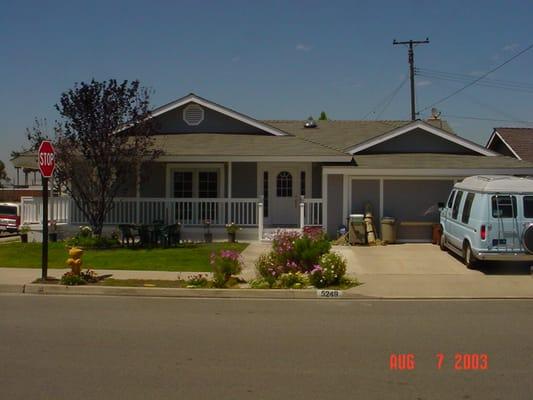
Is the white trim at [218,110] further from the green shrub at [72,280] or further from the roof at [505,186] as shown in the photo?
the green shrub at [72,280]

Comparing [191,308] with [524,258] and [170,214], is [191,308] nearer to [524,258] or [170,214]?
[524,258]

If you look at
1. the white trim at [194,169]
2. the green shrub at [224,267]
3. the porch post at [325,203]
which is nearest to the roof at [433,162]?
the porch post at [325,203]

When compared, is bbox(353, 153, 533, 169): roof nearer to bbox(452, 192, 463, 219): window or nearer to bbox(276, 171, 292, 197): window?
bbox(276, 171, 292, 197): window

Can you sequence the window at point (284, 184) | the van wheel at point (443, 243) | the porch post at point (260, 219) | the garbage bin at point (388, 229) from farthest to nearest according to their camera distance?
the window at point (284, 184) → the porch post at point (260, 219) → the garbage bin at point (388, 229) → the van wheel at point (443, 243)

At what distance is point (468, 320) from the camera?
9031mm

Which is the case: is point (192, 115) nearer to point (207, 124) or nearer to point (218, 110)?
point (207, 124)

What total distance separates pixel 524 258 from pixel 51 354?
33.1 feet

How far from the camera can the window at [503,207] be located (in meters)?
13.3

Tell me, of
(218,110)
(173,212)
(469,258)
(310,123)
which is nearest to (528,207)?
(469,258)

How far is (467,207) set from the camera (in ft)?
47.4

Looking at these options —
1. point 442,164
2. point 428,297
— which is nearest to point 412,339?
point 428,297

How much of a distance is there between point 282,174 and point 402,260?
724 cm

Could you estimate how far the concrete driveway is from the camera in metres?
13.9

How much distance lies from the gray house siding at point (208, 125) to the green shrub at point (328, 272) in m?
11.2
